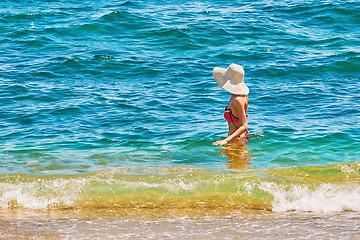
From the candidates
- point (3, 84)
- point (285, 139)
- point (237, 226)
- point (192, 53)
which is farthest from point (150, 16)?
point (237, 226)

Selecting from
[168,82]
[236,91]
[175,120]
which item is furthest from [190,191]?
[168,82]

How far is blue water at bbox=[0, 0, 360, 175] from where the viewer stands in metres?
10.4

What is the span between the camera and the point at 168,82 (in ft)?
48.8

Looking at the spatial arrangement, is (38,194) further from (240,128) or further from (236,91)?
(236,91)

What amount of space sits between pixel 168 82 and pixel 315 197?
7.53m

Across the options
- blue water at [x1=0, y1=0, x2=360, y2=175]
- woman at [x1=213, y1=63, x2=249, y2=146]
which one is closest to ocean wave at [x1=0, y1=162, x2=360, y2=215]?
blue water at [x1=0, y1=0, x2=360, y2=175]

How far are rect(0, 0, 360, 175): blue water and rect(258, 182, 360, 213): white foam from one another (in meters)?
1.29

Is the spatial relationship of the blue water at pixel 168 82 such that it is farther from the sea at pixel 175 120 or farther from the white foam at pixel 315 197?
the white foam at pixel 315 197

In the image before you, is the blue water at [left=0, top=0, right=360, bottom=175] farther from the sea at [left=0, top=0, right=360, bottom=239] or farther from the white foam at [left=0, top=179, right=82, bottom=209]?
the white foam at [left=0, top=179, right=82, bottom=209]

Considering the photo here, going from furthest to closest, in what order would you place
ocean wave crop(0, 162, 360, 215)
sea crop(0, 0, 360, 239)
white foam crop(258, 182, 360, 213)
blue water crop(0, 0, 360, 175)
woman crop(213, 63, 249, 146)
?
blue water crop(0, 0, 360, 175), woman crop(213, 63, 249, 146), ocean wave crop(0, 162, 360, 215), white foam crop(258, 182, 360, 213), sea crop(0, 0, 360, 239)

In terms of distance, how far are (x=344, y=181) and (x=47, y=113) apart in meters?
6.77

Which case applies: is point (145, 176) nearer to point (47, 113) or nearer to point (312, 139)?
point (312, 139)

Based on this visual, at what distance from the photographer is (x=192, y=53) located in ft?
57.7

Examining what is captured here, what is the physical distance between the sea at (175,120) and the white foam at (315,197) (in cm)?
2
